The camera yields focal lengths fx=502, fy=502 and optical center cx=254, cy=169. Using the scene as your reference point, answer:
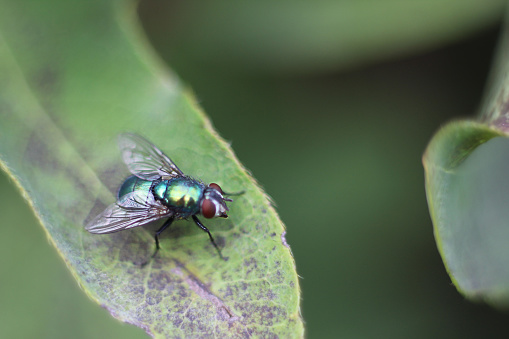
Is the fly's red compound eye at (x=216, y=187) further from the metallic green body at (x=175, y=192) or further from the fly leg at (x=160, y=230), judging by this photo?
the fly leg at (x=160, y=230)

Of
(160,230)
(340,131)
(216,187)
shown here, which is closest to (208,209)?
(216,187)

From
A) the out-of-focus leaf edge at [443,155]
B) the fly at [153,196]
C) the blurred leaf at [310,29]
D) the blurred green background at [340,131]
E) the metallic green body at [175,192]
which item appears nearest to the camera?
the out-of-focus leaf edge at [443,155]

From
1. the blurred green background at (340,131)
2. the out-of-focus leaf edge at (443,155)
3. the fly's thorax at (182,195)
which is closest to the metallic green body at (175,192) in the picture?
the fly's thorax at (182,195)

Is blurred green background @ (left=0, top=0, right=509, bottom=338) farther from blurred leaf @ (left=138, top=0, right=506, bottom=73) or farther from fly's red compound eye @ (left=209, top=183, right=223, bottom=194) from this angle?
fly's red compound eye @ (left=209, top=183, right=223, bottom=194)

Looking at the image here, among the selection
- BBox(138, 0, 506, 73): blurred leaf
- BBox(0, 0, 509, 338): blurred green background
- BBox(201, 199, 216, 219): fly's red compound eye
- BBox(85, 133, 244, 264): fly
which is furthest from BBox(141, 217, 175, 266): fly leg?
BBox(138, 0, 506, 73): blurred leaf

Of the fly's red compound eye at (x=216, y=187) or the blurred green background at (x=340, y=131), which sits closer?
the fly's red compound eye at (x=216, y=187)

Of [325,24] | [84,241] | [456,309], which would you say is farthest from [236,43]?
[456,309]

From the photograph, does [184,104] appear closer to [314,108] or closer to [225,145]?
[225,145]
